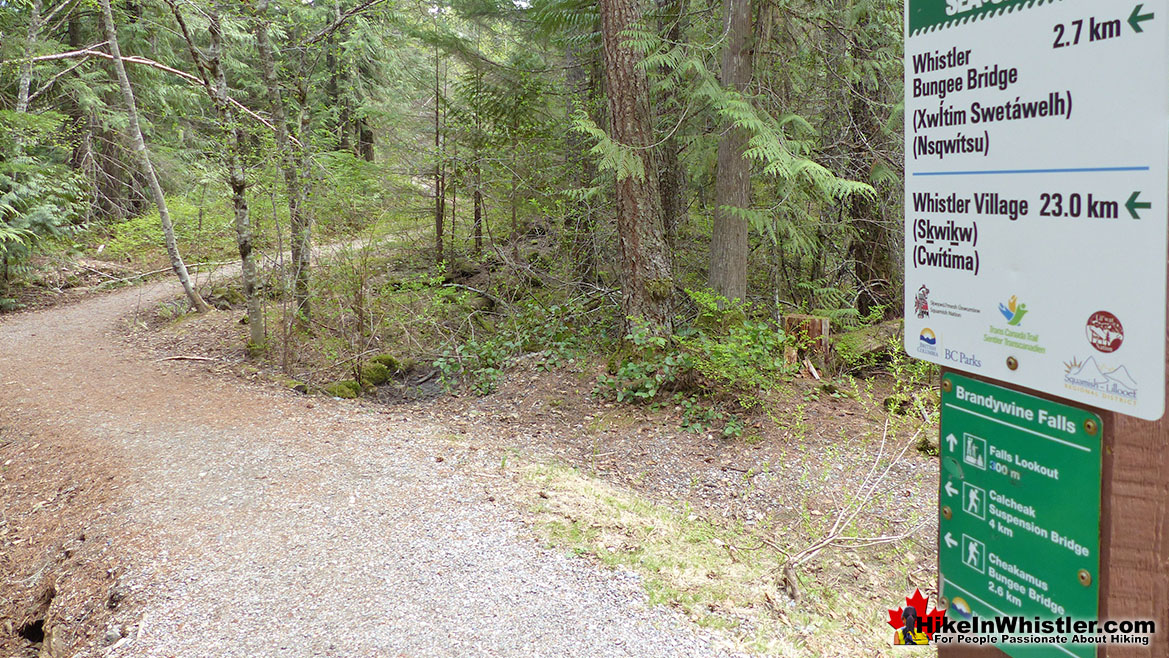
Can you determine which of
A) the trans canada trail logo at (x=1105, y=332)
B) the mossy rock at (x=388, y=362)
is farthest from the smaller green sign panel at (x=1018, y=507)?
the mossy rock at (x=388, y=362)

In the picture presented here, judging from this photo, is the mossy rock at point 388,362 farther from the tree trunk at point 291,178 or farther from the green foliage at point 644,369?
the green foliage at point 644,369

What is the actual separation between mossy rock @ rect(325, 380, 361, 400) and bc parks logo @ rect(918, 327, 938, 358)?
302 inches

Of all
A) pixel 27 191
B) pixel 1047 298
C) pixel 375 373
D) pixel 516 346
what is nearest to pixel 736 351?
pixel 516 346

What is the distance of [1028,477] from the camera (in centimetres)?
163

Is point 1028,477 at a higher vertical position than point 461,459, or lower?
higher

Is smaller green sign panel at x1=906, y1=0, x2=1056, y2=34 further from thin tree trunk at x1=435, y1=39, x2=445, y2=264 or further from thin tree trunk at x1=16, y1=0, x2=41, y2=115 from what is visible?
thin tree trunk at x1=16, y1=0, x2=41, y2=115

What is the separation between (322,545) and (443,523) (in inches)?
30.2

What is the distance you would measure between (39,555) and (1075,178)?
20.6 ft

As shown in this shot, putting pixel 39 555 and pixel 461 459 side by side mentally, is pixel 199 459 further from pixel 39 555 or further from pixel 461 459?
pixel 461 459

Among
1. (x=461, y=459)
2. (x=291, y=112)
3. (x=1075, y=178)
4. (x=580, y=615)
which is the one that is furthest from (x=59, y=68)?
(x=1075, y=178)

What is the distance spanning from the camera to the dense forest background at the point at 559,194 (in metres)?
7.87

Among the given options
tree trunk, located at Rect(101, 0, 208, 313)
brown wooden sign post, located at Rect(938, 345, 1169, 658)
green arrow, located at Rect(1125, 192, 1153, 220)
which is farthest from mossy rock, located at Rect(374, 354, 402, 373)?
green arrow, located at Rect(1125, 192, 1153, 220)

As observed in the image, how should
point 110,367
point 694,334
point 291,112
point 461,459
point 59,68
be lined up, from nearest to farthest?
1. point 461,459
2. point 694,334
3. point 110,367
4. point 291,112
5. point 59,68

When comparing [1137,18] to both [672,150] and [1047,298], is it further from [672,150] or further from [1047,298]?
[672,150]
